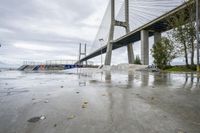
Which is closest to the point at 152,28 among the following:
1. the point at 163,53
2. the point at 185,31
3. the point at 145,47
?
the point at 145,47

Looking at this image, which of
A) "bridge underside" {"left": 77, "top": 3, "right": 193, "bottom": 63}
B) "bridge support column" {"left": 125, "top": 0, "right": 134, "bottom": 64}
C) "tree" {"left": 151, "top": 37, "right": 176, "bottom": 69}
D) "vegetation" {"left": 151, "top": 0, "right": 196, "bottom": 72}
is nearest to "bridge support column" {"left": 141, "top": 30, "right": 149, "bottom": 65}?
"bridge underside" {"left": 77, "top": 3, "right": 193, "bottom": 63}

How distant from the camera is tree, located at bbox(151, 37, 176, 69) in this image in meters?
37.1

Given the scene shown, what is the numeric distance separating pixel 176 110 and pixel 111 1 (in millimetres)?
54524

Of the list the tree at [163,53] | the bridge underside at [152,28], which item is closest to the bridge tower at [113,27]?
the bridge underside at [152,28]

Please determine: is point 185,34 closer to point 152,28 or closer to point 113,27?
point 152,28

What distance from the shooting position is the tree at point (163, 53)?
122ft

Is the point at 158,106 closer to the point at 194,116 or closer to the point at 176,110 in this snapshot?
the point at 176,110

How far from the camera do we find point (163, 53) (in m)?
38.7

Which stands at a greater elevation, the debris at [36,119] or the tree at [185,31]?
the tree at [185,31]

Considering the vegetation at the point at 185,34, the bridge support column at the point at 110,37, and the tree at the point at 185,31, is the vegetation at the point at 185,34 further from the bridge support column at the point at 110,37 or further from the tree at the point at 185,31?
the bridge support column at the point at 110,37

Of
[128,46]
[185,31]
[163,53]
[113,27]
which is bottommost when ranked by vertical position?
[163,53]

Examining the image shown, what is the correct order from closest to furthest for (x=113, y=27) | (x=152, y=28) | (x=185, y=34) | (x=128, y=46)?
(x=185, y=34)
(x=152, y=28)
(x=113, y=27)
(x=128, y=46)

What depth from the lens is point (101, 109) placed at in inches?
170

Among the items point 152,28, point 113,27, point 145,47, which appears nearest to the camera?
point 152,28
